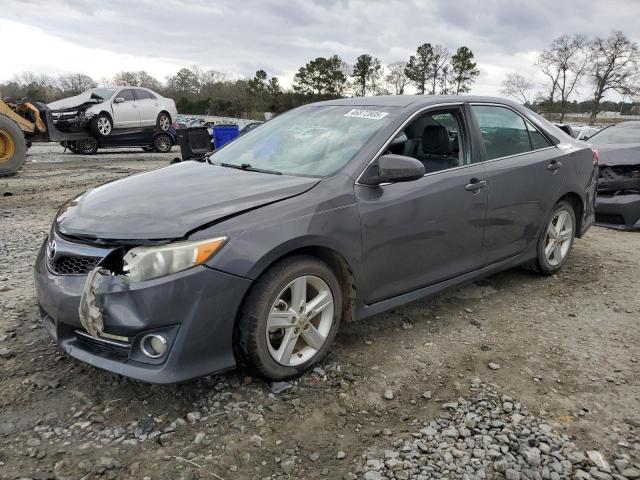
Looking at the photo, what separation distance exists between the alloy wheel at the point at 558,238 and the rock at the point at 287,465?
326cm

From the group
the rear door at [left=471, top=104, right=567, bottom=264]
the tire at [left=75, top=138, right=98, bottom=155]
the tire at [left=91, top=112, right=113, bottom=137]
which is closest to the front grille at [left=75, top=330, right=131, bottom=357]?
the rear door at [left=471, top=104, right=567, bottom=264]

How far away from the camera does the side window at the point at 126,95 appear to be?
15961 millimetres

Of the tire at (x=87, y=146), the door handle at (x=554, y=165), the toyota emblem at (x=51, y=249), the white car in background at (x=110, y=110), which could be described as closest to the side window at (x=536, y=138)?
the door handle at (x=554, y=165)

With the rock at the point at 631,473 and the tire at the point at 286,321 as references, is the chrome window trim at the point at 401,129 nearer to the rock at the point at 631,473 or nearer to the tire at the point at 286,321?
the tire at the point at 286,321

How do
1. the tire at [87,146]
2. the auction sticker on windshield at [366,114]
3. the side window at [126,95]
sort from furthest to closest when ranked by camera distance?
the tire at [87,146], the side window at [126,95], the auction sticker on windshield at [366,114]

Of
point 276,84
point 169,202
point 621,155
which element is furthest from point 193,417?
point 276,84

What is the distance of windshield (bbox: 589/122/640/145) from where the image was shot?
7902 millimetres

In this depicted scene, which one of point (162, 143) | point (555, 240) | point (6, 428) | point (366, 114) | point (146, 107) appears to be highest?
point (366, 114)

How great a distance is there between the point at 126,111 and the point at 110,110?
1.82 ft

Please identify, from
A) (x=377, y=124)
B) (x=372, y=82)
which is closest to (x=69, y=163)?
(x=377, y=124)

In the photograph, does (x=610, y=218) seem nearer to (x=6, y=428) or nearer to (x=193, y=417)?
(x=193, y=417)

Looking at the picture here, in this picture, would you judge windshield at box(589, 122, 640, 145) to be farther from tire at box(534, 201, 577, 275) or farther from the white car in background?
the white car in background

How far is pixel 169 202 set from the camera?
277 centimetres

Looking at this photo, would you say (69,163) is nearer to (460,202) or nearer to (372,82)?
(460,202)
